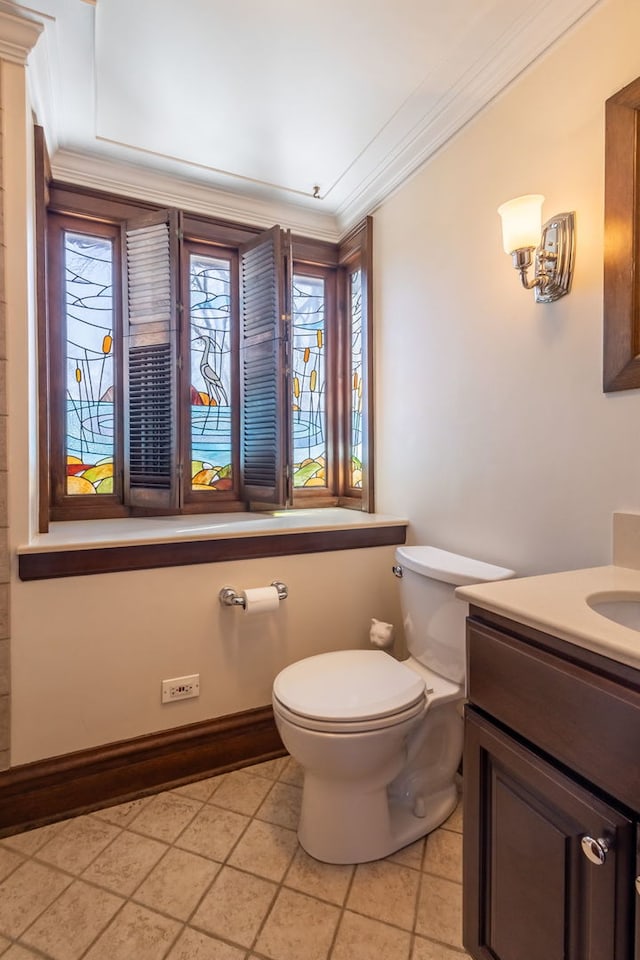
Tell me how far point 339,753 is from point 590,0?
2061mm

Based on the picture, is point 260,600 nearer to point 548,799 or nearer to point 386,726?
point 386,726

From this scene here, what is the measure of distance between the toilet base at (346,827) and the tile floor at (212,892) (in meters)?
0.03

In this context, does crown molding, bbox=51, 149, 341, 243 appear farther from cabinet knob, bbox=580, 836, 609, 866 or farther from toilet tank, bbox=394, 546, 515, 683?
cabinet knob, bbox=580, 836, 609, 866

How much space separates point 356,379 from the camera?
2535 mm

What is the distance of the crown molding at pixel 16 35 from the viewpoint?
137 cm

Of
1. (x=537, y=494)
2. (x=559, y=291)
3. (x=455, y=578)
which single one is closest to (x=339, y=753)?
(x=455, y=578)

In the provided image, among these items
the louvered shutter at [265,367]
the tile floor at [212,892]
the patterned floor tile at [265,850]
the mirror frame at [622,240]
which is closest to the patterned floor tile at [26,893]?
the tile floor at [212,892]

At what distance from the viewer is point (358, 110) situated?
173 cm

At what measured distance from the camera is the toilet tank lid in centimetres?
143

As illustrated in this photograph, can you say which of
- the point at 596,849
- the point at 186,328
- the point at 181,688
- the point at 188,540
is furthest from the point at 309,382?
the point at 596,849

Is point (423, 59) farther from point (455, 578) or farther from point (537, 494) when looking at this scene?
point (455, 578)

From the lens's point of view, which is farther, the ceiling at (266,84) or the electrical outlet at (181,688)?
the electrical outlet at (181,688)

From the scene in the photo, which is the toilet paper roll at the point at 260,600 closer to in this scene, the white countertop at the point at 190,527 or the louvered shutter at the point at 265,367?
the white countertop at the point at 190,527

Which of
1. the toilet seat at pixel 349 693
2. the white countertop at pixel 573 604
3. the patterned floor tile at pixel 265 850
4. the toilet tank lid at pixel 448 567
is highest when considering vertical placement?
the white countertop at pixel 573 604
